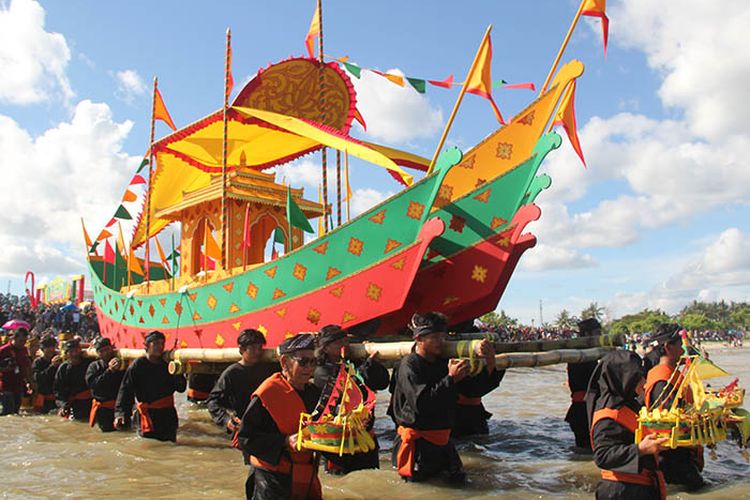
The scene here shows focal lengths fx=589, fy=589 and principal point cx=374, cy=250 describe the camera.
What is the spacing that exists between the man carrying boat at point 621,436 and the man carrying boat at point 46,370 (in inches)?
333

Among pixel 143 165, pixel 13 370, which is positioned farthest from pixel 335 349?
pixel 143 165

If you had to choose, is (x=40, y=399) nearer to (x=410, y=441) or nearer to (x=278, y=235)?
(x=278, y=235)

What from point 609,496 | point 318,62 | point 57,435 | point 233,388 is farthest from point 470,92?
point 57,435

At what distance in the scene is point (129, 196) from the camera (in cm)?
1463

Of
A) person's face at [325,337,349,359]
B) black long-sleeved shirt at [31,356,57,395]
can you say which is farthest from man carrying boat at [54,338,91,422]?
person's face at [325,337,349,359]

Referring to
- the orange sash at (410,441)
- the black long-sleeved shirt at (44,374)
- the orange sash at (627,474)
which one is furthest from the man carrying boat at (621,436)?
the black long-sleeved shirt at (44,374)

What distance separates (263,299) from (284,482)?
17.1ft

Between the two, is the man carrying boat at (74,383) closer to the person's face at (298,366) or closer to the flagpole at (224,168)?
the flagpole at (224,168)

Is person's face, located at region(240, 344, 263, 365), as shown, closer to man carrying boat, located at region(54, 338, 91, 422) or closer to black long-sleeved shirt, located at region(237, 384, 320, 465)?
→ black long-sleeved shirt, located at region(237, 384, 320, 465)

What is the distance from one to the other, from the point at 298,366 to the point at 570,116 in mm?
5806

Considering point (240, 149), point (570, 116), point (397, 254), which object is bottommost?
point (397, 254)

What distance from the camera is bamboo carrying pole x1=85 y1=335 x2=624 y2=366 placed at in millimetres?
5090

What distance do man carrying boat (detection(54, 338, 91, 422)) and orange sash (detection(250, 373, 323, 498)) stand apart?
19.9ft

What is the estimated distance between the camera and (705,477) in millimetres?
5418
